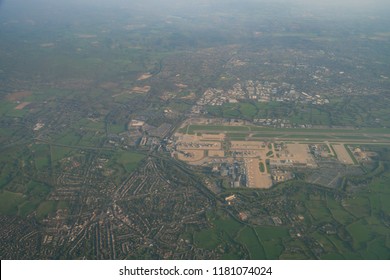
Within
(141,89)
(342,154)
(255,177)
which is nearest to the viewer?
(255,177)

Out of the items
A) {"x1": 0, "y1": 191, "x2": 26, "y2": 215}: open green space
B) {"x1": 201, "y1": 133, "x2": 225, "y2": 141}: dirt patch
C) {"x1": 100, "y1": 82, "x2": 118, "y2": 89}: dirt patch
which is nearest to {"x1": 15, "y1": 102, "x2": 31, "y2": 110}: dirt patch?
{"x1": 100, "y1": 82, "x2": 118, "y2": 89}: dirt patch

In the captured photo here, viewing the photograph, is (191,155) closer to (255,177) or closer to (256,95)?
(255,177)

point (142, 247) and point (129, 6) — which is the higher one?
point (142, 247)

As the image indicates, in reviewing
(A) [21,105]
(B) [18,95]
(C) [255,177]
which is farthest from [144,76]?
(C) [255,177]

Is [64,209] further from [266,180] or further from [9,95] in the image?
[9,95]

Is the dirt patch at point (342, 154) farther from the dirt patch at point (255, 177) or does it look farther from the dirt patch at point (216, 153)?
the dirt patch at point (216, 153)

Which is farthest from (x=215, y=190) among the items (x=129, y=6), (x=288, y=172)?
(x=129, y=6)

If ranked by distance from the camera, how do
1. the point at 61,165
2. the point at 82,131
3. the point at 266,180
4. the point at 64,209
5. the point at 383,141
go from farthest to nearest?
the point at 82,131 < the point at 383,141 < the point at 61,165 < the point at 266,180 < the point at 64,209

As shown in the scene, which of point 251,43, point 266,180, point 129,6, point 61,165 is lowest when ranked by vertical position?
point 129,6
